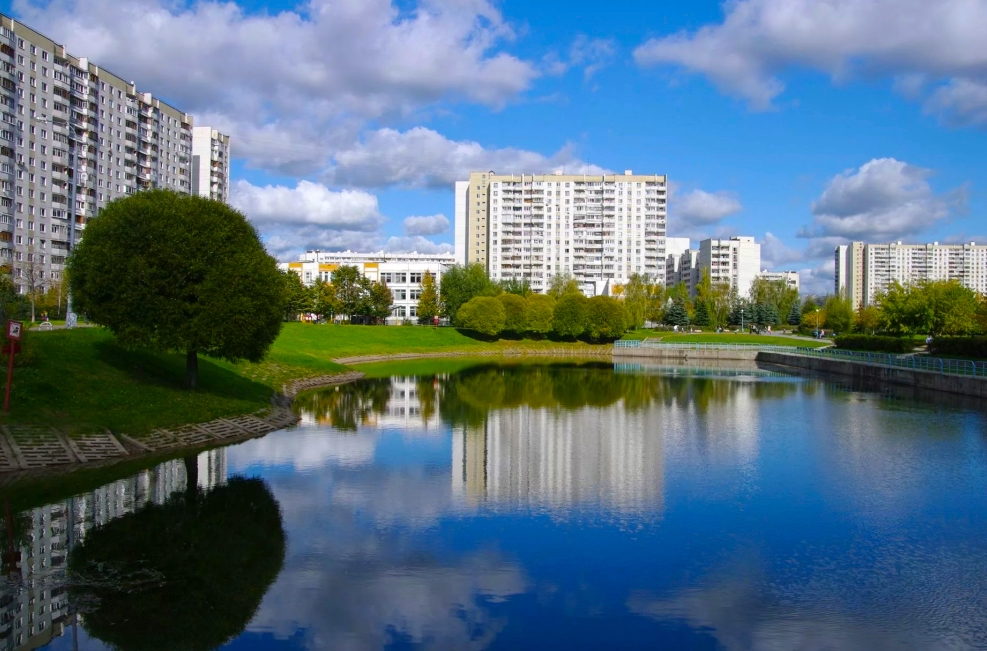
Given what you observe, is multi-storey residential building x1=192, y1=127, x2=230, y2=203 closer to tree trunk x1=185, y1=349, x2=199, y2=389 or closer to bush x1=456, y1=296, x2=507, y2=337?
bush x1=456, y1=296, x2=507, y2=337

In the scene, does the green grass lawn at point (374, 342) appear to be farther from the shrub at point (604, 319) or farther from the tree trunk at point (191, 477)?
the tree trunk at point (191, 477)

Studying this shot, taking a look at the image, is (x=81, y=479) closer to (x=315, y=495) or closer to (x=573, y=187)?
(x=315, y=495)

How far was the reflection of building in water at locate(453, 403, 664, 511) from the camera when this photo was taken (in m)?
20.4

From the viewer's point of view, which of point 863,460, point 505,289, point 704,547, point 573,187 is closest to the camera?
point 704,547

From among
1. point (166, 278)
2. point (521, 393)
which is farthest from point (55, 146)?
point (166, 278)

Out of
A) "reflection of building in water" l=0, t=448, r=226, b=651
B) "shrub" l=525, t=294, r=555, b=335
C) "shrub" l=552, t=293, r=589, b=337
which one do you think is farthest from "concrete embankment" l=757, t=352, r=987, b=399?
"reflection of building in water" l=0, t=448, r=226, b=651

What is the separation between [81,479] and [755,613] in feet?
57.0

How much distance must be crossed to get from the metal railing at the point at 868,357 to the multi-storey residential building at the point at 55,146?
219 feet

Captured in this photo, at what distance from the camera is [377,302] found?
11375 centimetres

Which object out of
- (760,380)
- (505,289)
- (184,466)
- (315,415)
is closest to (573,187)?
(505,289)

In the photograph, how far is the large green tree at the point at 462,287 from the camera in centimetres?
11200

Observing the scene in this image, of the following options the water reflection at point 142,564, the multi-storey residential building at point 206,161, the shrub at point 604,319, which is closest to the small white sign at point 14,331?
the water reflection at point 142,564

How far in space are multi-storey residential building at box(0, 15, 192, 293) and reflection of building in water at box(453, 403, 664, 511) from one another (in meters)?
62.7

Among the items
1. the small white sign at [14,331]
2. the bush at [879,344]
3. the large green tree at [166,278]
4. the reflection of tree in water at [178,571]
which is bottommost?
the reflection of tree in water at [178,571]
